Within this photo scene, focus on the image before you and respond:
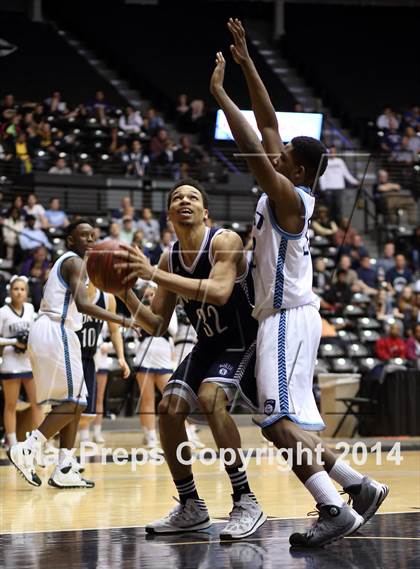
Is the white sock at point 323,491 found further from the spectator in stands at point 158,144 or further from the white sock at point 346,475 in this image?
the spectator in stands at point 158,144

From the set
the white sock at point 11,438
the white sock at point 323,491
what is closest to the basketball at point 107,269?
the white sock at point 323,491

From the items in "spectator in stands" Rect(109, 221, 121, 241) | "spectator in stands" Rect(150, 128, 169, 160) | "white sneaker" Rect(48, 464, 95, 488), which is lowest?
"white sneaker" Rect(48, 464, 95, 488)

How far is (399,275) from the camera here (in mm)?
18469

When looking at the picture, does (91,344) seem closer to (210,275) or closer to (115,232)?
(210,275)

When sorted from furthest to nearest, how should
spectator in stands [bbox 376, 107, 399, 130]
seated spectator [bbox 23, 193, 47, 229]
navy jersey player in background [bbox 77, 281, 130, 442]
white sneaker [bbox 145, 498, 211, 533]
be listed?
spectator in stands [bbox 376, 107, 399, 130]
seated spectator [bbox 23, 193, 47, 229]
navy jersey player in background [bbox 77, 281, 130, 442]
white sneaker [bbox 145, 498, 211, 533]

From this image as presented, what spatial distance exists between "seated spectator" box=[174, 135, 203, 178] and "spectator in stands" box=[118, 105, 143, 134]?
4.94ft

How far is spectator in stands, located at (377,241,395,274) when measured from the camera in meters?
18.6

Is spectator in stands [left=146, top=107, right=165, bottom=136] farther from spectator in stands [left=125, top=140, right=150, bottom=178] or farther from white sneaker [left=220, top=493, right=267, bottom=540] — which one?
white sneaker [left=220, top=493, right=267, bottom=540]

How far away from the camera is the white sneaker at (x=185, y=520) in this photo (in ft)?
20.2

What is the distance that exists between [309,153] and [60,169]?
14.2 m

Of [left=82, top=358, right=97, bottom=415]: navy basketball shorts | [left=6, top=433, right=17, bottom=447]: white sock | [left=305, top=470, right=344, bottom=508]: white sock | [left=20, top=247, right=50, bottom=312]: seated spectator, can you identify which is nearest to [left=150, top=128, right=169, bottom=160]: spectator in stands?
[left=20, top=247, right=50, bottom=312]: seated spectator

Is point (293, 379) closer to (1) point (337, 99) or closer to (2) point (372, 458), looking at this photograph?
(2) point (372, 458)

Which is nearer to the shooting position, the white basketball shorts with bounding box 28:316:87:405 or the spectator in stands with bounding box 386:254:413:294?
the white basketball shorts with bounding box 28:316:87:405

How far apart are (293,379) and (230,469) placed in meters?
0.67
